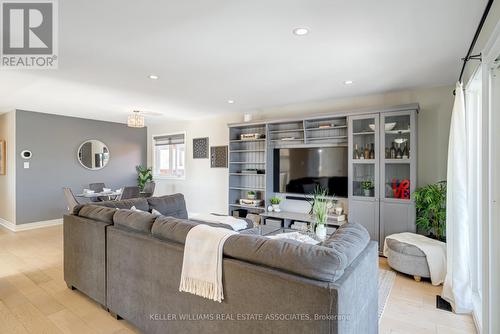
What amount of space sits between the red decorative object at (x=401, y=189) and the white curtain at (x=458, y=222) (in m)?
1.12

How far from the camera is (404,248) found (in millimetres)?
3139

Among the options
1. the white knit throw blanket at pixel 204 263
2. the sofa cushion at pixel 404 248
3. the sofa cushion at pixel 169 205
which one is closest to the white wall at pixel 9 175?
the sofa cushion at pixel 169 205

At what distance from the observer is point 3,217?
18.9 feet

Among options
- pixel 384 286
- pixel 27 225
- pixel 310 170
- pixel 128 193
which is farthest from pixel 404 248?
pixel 27 225

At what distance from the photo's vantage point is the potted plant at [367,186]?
13.2ft

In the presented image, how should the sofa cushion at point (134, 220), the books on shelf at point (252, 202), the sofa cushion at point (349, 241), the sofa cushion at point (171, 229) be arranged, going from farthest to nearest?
the books on shelf at point (252, 202)
the sofa cushion at point (134, 220)
the sofa cushion at point (171, 229)
the sofa cushion at point (349, 241)

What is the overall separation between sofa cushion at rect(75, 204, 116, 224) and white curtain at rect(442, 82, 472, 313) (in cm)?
317

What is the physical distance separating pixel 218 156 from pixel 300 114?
2.13 m

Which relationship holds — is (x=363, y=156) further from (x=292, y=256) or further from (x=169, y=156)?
(x=169, y=156)

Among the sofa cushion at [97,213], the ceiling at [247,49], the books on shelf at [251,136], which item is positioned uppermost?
Result: the ceiling at [247,49]

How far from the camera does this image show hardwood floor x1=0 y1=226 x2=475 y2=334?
86.3 inches

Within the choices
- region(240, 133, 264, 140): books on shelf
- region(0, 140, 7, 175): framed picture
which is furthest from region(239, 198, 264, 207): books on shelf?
region(0, 140, 7, 175): framed picture

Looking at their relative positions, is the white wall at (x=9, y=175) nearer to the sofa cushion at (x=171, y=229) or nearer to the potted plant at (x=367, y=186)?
the sofa cushion at (x=171, y=229)

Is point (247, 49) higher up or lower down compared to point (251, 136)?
higher up
